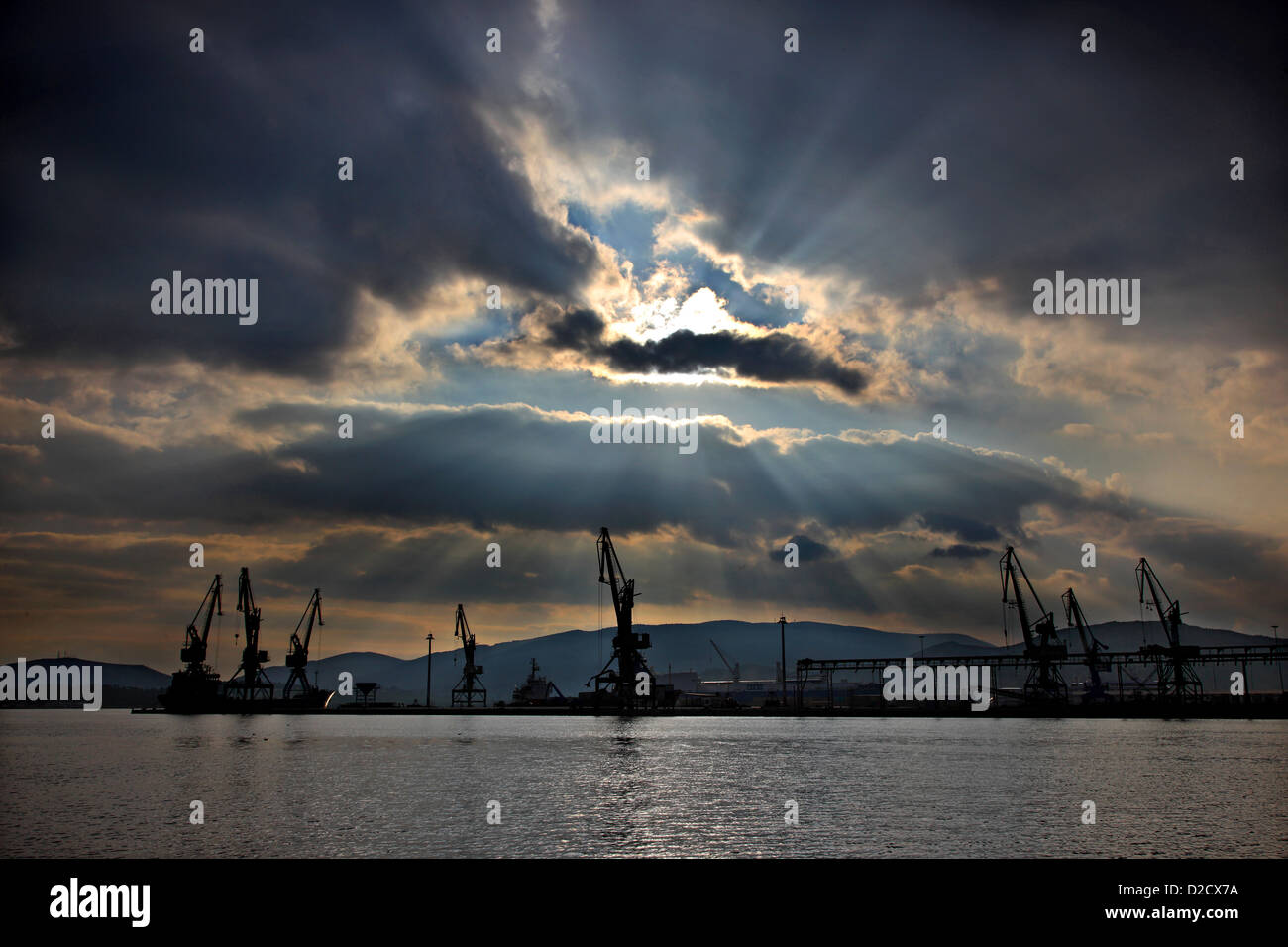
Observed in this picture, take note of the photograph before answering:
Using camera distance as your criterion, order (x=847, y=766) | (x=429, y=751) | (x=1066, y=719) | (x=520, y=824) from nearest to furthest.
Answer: (x=520, y=824) → (x=847, y=766) → (x=429, y=751) → (x=1066, y=719)

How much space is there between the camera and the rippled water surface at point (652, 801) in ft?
109

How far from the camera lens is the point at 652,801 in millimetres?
45688

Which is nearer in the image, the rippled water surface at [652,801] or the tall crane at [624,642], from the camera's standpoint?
the rippled water surface at [652,801]

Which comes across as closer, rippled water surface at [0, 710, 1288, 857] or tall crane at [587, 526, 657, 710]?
rippled water surface at [0, 710, 1288, 857]

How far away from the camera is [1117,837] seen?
35.0m

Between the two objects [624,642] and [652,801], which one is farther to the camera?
[624,642]

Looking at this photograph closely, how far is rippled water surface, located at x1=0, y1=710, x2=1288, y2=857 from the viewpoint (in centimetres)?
3316
